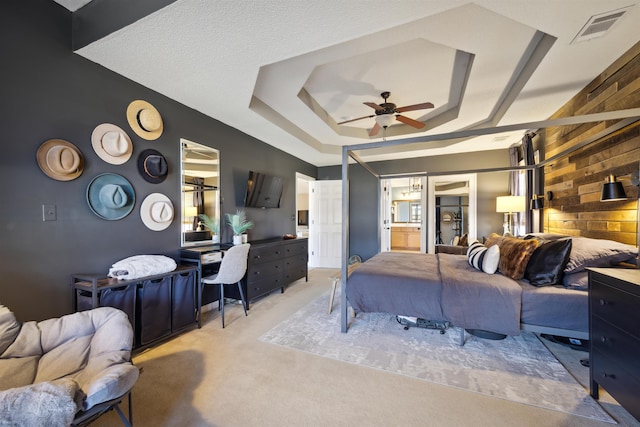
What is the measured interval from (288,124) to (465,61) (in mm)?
2525

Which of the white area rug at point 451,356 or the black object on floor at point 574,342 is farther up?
the black object on floor at point 574,342

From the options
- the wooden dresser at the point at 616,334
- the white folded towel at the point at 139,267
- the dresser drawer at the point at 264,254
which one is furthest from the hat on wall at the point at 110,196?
the wooden dresser at the point at 616,334

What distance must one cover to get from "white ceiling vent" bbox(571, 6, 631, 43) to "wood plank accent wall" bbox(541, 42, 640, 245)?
1.53 ft

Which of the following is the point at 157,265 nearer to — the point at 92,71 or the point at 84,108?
the point at 84,108

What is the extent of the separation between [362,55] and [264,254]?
9.10 ft

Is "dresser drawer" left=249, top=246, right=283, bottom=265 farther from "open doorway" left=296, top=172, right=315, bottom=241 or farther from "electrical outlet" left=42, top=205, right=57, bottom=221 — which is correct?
"open doorway" left=296, top=172, right=315, bottom=241

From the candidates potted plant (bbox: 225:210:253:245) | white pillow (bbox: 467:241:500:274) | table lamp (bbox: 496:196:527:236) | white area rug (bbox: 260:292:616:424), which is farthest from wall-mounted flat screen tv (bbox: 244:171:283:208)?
table lamp (bbox: 496:196:527:236)

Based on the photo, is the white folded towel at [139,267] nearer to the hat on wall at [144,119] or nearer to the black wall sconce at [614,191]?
the hat on wall at [144,119]

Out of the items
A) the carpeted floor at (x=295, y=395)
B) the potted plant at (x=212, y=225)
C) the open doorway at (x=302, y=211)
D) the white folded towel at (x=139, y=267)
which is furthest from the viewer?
the open doorway at (x=302, y=211)

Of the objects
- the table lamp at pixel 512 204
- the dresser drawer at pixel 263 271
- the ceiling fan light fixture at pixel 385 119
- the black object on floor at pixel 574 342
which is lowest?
the black object on floor at pixel 574 342

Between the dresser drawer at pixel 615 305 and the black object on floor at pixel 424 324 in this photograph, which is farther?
the black object on floor at pixel 424 324

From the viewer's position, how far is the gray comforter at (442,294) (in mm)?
2141

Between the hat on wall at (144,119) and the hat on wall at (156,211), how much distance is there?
2.13 ft

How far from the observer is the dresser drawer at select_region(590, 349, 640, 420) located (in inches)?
54.1
